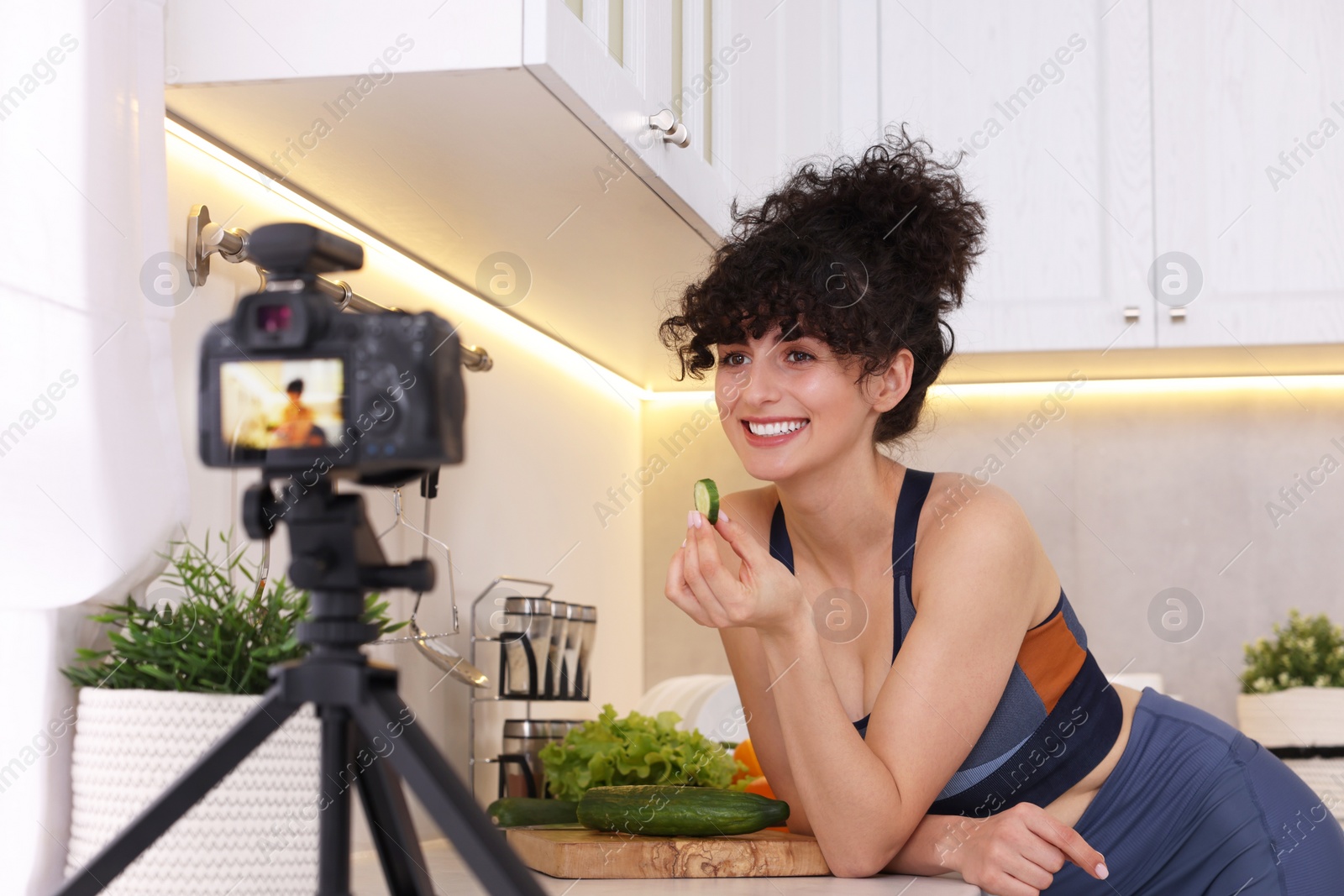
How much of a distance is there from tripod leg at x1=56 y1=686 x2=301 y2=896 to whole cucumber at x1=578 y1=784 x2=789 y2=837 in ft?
1.82

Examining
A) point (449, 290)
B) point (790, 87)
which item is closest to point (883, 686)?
point (449, 290)

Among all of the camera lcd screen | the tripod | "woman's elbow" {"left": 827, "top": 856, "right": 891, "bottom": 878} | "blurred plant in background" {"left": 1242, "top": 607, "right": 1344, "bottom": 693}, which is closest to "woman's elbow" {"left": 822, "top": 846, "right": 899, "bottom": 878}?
"woman's elbow" {"left": 827, "top": 856, "right": 891, "bottom": 878}

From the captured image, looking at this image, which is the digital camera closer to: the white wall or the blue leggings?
the white wall

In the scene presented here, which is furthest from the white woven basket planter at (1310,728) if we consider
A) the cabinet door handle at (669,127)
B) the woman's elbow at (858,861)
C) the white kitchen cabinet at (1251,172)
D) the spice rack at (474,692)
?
the cabinet door handle at (669,127)

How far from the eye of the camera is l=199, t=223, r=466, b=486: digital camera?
47 centimetres

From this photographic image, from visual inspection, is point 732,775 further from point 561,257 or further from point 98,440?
point 98,440

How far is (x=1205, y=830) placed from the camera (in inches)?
42.0

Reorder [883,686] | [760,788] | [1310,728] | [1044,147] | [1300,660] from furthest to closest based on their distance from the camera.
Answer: [1044,147]
[1300,660]
[1310,728]
[760,788]
[883,686]

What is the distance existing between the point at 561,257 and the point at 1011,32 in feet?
3.37

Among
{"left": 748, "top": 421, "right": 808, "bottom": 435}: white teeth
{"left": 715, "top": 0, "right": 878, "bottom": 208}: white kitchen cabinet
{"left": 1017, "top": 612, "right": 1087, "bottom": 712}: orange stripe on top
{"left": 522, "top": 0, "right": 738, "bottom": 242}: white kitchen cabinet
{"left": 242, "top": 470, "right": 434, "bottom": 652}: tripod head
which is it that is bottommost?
{"left": 1017, "top": 612, "right": 1087, "bottom": 712}: orange stripe on top

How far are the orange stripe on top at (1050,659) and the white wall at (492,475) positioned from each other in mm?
639

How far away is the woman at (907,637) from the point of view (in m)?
0.96

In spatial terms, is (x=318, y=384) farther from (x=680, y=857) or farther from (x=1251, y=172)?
(x=1251, y=172)

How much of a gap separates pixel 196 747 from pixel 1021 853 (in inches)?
24.6
